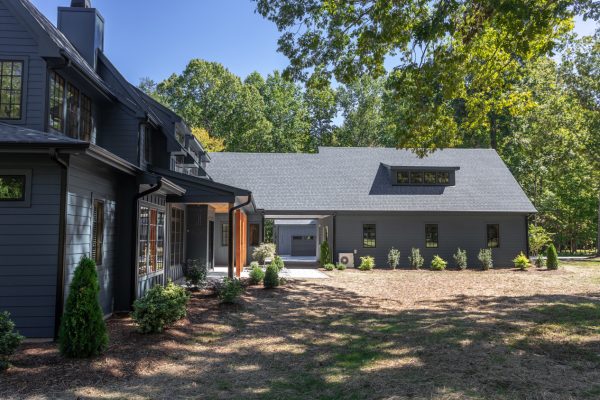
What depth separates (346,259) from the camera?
2283 centimetres

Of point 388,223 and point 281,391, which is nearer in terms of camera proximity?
point 281,391

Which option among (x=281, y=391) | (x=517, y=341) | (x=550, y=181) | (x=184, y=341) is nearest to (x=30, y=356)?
(x=184, y=341)

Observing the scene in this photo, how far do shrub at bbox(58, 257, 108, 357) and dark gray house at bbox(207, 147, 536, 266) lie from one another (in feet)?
54.8

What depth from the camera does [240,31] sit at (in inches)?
541

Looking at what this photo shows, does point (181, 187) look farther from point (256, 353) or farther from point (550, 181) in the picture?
point (550, 181)

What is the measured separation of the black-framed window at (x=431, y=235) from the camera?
2381cm

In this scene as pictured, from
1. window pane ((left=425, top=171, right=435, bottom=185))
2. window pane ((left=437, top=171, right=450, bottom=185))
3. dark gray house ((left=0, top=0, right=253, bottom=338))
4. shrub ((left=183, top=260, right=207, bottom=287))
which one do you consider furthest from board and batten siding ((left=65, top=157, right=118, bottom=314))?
window pane ((left=437, top=171, right=450, bottom=185))

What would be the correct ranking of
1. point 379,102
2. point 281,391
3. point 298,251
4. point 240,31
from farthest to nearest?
point 379,102 < point 298,251 < point 240,31 < point 281,391

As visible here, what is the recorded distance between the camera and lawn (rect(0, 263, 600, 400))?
18.3 ft

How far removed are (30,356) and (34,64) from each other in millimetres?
5257

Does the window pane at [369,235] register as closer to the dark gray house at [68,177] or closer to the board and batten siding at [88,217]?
the dark gray house at [68,177]

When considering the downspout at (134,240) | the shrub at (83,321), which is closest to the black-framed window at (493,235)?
the downspout at (134,240)

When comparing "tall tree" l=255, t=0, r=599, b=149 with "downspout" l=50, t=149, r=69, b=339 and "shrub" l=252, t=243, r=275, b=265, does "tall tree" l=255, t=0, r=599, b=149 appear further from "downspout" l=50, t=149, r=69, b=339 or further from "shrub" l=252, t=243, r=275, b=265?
"shrub" l=252, t=243, r=275, b=265

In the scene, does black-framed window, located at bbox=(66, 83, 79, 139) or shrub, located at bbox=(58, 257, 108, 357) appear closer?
shrub, located at bbox=(58, 257, 108, 357)
